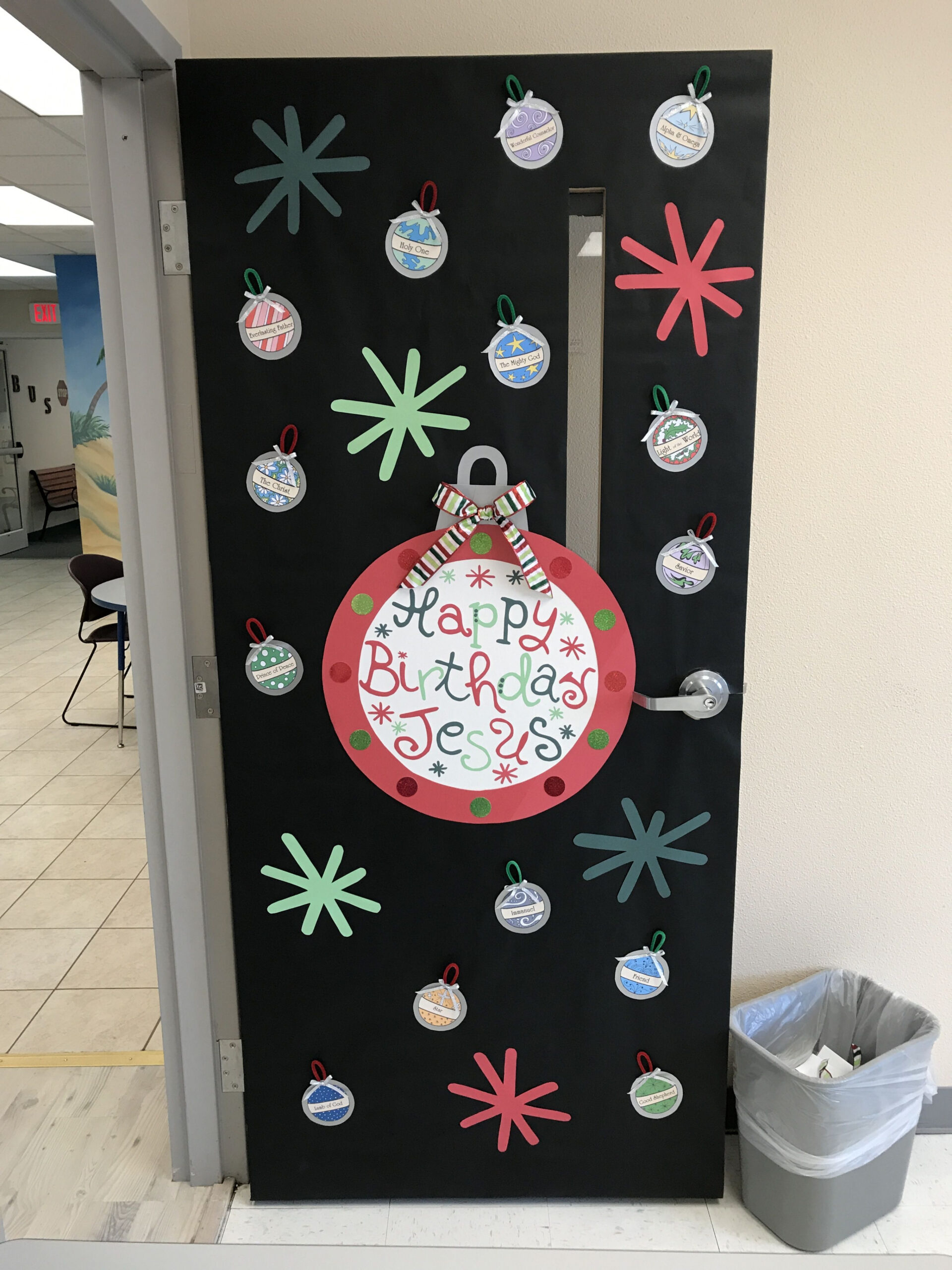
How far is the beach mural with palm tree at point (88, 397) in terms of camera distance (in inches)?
328

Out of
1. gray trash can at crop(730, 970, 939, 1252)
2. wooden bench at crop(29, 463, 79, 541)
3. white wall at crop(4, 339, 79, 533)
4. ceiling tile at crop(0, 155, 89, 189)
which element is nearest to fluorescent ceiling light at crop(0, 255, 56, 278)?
white wall at crop(4, 339, 79, 533)

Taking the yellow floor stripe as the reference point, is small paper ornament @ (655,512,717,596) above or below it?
above

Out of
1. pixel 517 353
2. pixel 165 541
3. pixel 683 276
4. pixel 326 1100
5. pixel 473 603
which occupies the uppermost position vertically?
pixel 683 276

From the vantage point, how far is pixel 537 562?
1.84 metres

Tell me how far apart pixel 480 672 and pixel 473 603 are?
14 centimetres

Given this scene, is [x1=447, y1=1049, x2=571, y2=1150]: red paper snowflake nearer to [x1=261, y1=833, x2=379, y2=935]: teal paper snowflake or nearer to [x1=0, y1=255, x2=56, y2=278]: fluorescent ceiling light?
[x1=261, y1=833, x2=379, y2=935]: teal paper snowflake

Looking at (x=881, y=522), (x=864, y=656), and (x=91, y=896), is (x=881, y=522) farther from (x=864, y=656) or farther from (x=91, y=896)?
(x=91, y=896)

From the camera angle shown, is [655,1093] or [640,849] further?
[655,1093]

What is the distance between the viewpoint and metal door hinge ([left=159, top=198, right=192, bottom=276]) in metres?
1.79

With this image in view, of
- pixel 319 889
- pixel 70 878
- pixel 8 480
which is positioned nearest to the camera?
pixel 319 889

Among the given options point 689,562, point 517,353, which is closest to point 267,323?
point 517,353

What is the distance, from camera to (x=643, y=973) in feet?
6.68

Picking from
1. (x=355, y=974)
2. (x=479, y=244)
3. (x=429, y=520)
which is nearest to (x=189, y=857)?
(x=355, y=974)

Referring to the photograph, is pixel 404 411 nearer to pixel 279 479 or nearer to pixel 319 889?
pixel 279 479
